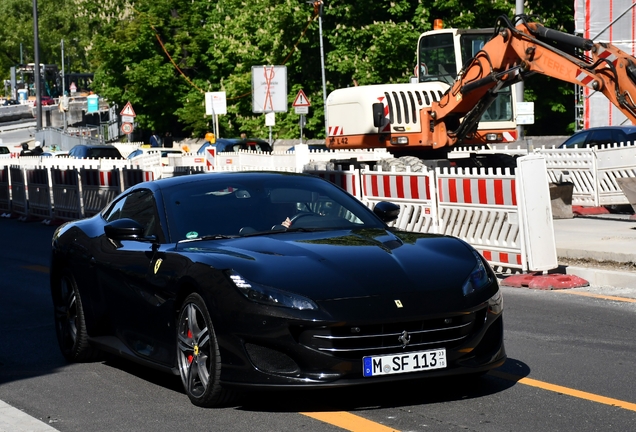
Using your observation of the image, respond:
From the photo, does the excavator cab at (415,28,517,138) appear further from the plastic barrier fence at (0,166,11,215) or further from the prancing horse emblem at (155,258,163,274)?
the prancing horse emblem at (155,258,163,274)

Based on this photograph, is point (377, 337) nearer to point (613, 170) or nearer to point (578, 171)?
point (613, 170)

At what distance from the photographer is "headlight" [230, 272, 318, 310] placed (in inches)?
249

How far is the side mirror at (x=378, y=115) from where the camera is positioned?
2212cm

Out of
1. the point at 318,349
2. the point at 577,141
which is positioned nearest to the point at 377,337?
the point at 318,349

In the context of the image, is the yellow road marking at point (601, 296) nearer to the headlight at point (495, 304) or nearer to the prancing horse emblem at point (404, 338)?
the headlight at point (495, 304)

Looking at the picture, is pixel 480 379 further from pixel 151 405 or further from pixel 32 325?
pixel 32 325

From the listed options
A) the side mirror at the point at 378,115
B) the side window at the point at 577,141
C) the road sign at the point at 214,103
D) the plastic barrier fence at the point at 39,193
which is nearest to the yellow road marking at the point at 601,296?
the side mirror at the point at 378,115

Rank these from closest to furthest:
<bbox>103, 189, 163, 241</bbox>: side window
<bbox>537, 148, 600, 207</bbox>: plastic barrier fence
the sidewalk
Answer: <bbox>103, 189, 163, 241</bbox>: side window → the sidewalk → <bbox>537, 148, 600, 207</bbox>: plastic barrier fence

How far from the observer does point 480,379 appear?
291 inches

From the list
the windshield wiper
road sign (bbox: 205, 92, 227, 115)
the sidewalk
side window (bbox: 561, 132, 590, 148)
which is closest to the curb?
the sidewalk

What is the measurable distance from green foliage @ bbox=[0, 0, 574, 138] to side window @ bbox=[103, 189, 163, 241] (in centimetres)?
3812

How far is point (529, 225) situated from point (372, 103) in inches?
374

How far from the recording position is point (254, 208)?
303 inches

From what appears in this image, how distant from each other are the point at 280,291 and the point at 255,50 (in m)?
50.7
